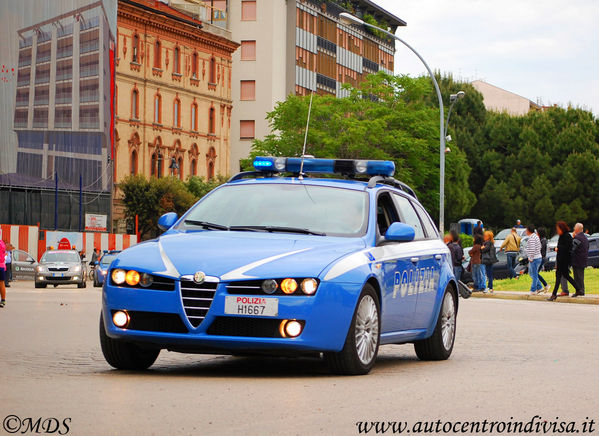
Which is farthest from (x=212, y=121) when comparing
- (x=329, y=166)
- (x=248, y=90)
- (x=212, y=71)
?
(x=329, y=166)

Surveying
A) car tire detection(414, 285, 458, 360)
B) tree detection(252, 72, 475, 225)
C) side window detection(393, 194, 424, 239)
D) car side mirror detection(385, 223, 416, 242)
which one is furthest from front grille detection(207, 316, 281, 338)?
tree detection(252, 72, 475, 225)

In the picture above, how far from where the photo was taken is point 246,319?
1021cm

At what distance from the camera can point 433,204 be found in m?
78.5

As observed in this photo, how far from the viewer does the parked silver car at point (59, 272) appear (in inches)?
1954

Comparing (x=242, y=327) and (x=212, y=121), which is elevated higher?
(x=212, y=121)

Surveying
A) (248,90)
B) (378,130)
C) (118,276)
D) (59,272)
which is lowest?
(59,272)

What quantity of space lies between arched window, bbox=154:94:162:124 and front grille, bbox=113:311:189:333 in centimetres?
8071

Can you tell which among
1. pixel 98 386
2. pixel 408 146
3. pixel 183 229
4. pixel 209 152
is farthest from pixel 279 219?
pixel 209 152

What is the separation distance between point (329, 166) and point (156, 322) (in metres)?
3.07

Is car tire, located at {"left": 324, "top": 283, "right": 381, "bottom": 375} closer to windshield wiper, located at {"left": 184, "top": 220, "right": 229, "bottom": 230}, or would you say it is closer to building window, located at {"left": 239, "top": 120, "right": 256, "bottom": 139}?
windshield wiper, located at {"left": 184, "top": 220, "right": 229, "bottom": 230}

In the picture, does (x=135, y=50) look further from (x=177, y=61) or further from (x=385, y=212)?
(x=385, y=212)

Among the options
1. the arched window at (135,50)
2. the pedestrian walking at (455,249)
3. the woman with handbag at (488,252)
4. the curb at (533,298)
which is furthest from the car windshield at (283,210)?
the arched window at (135,50)

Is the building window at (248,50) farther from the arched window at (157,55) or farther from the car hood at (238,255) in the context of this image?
the car hood at (238,255)

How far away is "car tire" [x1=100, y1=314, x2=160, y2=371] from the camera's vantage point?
428 inches
